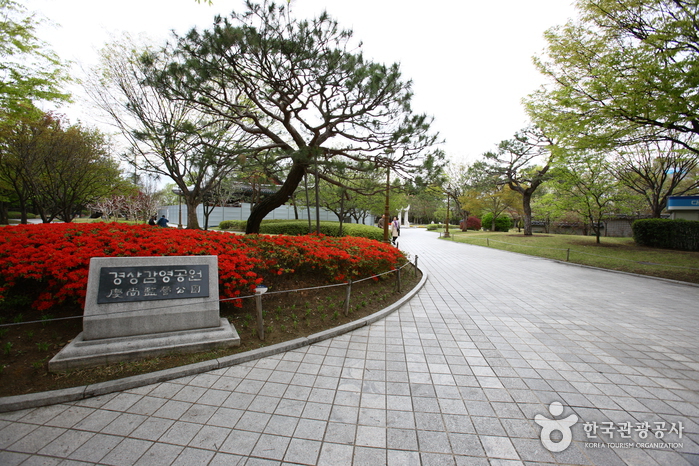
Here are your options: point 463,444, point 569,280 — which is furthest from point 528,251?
point 463,444

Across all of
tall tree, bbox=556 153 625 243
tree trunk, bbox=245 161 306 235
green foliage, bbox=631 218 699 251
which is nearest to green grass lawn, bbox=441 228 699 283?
green foliage, bbox=631 218 699 251

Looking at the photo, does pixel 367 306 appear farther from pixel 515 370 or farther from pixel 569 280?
pixel 569 280

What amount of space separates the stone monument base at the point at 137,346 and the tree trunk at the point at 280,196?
548cm

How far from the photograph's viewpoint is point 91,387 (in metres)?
2.59

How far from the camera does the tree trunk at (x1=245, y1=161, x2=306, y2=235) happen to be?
8344mm

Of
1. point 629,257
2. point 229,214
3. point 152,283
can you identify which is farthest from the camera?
point 229,214

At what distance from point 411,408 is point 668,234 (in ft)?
58.8

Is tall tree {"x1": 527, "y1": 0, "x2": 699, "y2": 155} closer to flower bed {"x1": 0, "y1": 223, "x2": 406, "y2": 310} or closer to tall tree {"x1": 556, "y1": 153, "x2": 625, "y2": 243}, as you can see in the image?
tall tree {"x1": 556, "y1": 153, "x2": 625, "y2": 243}

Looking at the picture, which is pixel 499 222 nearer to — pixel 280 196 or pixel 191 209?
pixel 280 196

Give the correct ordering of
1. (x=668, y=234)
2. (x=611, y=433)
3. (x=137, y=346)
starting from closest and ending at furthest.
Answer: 1. (x=611, y=433)
2. (x=137, y=346)
3. (x=668, y=234)

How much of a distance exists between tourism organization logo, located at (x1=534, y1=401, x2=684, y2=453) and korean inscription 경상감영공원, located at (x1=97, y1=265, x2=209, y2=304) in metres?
3.85

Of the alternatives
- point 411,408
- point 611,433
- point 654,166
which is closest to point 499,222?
point 654,166

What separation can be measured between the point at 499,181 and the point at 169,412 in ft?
83.0

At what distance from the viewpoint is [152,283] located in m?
3.44
